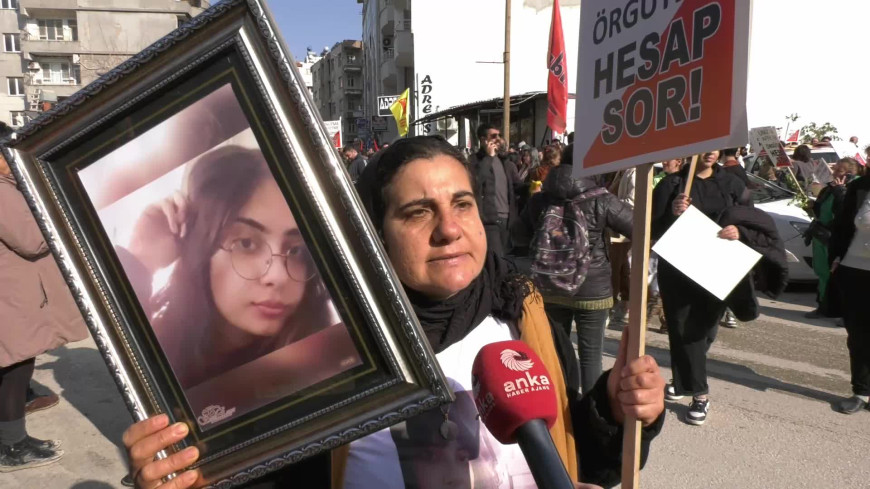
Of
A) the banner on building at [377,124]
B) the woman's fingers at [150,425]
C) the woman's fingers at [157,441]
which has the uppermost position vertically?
the woman's fingers at [150,425]

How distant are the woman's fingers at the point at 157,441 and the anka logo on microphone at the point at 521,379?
1.89ft

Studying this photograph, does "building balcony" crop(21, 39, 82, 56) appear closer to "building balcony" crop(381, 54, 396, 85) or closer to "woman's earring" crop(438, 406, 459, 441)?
"building balcony" crop(381, 54, 396, 85)

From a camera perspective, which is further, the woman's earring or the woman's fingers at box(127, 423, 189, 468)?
the woman's earring

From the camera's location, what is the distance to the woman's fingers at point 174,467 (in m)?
1.06

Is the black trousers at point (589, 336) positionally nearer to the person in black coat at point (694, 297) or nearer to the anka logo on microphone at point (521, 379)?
the person in black coat at point (694, 297)

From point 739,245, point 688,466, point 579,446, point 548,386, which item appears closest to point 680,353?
point 688,466

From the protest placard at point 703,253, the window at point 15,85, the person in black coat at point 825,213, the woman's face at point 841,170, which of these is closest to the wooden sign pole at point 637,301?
the protest placard at point 703,253

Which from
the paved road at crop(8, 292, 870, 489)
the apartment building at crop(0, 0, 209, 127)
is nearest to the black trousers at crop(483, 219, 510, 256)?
the paved road at crop(8, 292, 870, 489)

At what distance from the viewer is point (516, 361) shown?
4.06 ft

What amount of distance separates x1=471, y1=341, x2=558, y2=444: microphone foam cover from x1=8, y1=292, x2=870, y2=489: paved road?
2992 millimetres

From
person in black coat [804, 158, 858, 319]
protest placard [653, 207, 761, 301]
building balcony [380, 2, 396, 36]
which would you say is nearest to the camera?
protest placard [653, 207, 761, 301]

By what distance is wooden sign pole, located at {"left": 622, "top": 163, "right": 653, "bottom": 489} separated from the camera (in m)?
1.36

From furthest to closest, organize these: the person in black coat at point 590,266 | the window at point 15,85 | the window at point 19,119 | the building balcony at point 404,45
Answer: the window at point 15,85, the building balcony at point 404,45, the person in black coat at point 590,266, the window at point 19,119

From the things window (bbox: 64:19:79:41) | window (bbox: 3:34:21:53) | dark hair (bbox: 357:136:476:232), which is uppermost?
window (bbox: 3:34:21:53)
